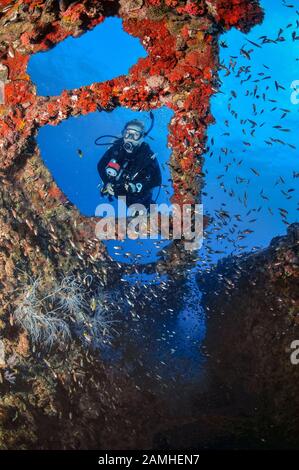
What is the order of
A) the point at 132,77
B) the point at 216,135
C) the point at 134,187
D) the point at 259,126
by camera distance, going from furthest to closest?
the point at 216,135 → the point at 259,126 → the point at 134,187 → the point at 132,77

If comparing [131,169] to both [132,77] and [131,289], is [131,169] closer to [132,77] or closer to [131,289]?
[132,77]

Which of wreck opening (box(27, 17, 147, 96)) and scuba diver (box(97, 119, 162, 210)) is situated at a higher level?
wreck opening (box(27, 17, 147, 96))

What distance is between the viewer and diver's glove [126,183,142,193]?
25.9 feet

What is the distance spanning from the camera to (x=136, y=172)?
797cm

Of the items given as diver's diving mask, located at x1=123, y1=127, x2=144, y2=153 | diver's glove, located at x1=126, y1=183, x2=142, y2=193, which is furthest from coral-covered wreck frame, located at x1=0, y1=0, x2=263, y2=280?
diver's diving mask, located at x1=123, y1=127, x2=144, y2=153

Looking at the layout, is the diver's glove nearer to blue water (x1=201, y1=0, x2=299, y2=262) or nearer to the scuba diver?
the scuba diver

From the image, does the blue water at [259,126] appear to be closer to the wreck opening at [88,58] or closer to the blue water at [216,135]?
the blue water at [216,135]

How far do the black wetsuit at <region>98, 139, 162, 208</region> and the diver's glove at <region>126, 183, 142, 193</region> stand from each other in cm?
6

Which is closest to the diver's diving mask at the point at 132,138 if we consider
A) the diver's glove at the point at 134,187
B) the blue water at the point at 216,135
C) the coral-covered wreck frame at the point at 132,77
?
the blue water at the point at 216,135

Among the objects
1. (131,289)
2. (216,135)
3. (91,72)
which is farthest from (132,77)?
(216,135)

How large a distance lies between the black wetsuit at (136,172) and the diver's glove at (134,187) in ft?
0.18

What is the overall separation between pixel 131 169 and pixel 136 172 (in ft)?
0.50

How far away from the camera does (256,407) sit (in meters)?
5.66

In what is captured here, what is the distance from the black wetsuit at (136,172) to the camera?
7.88 meters
